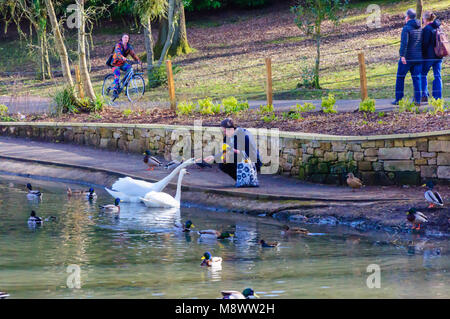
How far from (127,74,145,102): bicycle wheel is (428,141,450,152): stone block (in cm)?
1130

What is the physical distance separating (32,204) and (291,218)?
5.37m

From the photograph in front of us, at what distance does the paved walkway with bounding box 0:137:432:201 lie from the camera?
568 inches

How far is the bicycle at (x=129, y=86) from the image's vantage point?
77.3 ft

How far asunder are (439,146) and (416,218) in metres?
2.23

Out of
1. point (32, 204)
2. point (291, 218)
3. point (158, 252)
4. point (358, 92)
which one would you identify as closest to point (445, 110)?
point (291, 218)

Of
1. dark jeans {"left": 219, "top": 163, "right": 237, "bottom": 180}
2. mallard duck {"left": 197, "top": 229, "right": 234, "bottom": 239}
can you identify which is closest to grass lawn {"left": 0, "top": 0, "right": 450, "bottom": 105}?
dark jeans {"left": 219, "top": 163, "right": 237, "bottom": 180}

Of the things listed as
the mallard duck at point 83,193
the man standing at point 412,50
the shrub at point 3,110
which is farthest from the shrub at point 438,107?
the shrub at point 3,110

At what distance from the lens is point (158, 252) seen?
470 inches

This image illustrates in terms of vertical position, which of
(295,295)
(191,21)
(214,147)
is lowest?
(295,295)

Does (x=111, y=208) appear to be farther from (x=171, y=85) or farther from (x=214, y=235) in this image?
(x=171, y=85)

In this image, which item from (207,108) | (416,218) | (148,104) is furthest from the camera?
(148,104)

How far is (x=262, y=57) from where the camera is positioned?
103ft

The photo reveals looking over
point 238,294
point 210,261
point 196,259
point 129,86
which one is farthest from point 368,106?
point 238,294
